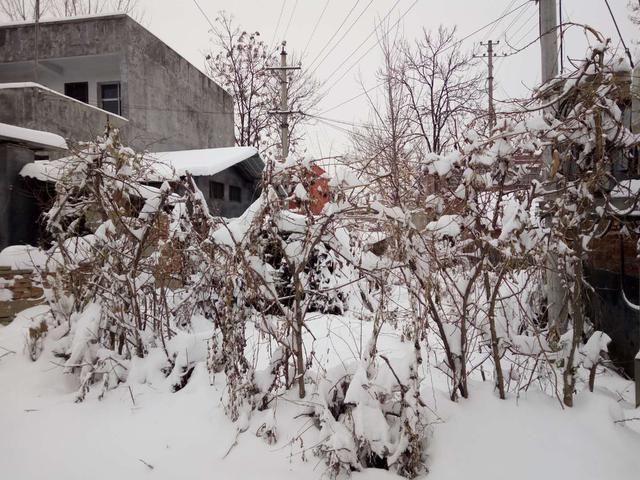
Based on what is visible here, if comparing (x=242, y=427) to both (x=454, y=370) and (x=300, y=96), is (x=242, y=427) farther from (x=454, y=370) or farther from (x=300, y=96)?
(x=300, y=96)

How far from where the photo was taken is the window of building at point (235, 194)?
14062 mm

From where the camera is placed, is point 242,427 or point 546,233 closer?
point 546,233

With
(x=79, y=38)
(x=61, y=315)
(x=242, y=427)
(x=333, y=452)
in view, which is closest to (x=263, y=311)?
(x=242, y=427)

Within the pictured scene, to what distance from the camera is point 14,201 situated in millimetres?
7523

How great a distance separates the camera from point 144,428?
2848 millimetres

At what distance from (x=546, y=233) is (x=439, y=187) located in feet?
2.29

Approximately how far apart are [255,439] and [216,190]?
11.2 meters

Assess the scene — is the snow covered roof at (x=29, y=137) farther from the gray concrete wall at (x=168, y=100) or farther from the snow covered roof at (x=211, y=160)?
the gray concrete wall at (x=168, y=100)

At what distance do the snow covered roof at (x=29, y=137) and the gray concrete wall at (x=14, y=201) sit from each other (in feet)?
0.87

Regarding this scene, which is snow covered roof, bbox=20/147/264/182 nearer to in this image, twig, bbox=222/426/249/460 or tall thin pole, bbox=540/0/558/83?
tall thin pole, bbox=540/0/558/83

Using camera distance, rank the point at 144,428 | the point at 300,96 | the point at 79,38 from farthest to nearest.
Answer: the point at 300,96
the point at 79,38
the point at 144,428

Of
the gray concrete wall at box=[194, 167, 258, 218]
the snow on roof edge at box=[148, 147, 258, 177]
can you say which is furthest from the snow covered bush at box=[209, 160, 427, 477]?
the gray concrete wall at box=[194, 167, 258, 218]

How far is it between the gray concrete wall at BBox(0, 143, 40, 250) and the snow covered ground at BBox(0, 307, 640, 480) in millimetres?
5474

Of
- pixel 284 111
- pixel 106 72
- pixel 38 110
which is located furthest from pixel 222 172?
pixel 106 72
